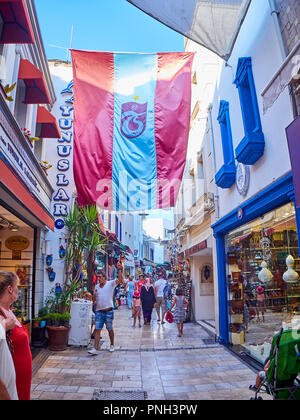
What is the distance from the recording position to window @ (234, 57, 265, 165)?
5.76 metres

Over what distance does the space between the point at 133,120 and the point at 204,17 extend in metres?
2.10

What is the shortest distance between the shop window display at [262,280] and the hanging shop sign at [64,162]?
520cm

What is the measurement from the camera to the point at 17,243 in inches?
339

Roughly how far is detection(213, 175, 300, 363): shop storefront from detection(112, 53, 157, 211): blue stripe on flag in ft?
7.03

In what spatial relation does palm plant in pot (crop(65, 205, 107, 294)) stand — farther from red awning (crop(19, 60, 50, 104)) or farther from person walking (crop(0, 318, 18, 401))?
person walking (crop(0, 318, 18, 401))

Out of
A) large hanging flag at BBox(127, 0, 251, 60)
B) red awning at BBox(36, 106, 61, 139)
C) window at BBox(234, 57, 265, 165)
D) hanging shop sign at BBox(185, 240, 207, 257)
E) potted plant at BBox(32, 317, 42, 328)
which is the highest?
red awning at BBox(36, 106, 61, 139)

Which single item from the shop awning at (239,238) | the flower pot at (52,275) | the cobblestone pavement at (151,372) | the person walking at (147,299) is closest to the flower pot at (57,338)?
the cobblestone pavement at (151,372)

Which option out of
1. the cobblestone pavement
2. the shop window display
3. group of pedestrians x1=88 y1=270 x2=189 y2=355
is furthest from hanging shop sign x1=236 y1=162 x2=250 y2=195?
the cobblestone pavement

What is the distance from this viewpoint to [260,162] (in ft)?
19.7

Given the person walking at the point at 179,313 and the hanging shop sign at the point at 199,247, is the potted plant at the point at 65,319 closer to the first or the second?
the person walking at the point at 179,313

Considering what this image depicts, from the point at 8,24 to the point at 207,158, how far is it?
6867 millimetres

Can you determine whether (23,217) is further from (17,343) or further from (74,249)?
(17,343)

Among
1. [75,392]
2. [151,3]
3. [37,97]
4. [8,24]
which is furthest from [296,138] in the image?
[37,97]
